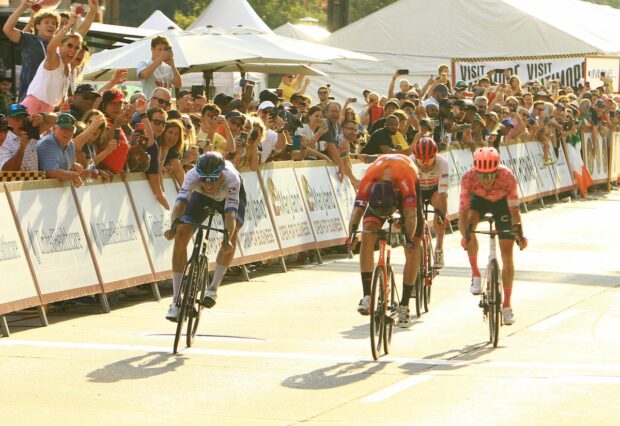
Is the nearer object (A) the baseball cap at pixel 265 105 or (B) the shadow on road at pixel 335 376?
(B) the shadow on road at pixel 335 376

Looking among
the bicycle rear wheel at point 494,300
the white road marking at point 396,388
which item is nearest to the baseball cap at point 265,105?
the bicycle rear wheel at point 494,300

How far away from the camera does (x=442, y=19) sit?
44.0m

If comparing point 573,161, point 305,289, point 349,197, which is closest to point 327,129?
point 349,197

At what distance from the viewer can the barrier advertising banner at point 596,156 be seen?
117 ft

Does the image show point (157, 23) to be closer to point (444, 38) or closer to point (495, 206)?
point (444, 38)

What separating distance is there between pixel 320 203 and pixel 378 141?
6.33 ft

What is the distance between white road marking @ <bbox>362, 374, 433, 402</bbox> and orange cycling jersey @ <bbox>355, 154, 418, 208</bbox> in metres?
2.09

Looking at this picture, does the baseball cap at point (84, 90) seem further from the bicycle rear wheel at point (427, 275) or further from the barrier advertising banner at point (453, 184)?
the barrier advertising banner at point (453, 184)

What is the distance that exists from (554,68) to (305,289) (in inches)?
1025

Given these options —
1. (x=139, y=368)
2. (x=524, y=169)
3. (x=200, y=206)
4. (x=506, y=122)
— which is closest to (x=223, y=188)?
(x=200, y=206)

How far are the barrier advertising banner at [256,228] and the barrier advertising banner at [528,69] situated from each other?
22.0m

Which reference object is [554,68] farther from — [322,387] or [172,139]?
[322,387]

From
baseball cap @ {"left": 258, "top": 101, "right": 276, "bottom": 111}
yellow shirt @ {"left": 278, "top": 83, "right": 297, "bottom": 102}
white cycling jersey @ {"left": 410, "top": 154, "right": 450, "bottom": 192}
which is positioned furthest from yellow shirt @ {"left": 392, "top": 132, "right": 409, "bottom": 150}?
yellow shirt @ {"left": 278, "top": 83, "right": 297, "bottom": 102}

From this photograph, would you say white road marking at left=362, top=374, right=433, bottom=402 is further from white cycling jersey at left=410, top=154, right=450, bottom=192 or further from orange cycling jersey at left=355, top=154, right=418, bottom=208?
white cycling jersey at left=410, top=154, right=450, bottom=192
